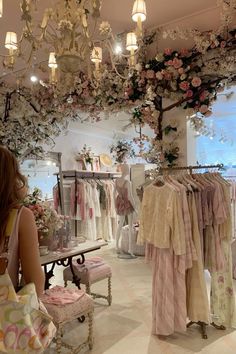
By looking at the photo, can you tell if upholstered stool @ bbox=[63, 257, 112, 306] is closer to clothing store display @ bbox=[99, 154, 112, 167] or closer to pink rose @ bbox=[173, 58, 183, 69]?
pink rose @ bbox=[173, 58, 183, 69]

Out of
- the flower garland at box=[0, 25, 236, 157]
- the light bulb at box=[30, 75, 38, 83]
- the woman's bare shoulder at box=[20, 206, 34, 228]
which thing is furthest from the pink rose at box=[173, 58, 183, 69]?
the woman's bare shoulder at box=[20, 206, 34, 228]

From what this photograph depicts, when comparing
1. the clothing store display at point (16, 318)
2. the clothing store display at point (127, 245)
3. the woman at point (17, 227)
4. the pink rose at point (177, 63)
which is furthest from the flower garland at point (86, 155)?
the clothing store display at point (16, 318)

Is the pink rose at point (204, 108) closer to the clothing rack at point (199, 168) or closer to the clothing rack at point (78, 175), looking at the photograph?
the clothing rack at point (199, 168)

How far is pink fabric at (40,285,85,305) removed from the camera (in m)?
2.50

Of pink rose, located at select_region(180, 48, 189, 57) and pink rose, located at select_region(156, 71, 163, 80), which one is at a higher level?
pink rose, located at select_region(180, 48, 189, 57)

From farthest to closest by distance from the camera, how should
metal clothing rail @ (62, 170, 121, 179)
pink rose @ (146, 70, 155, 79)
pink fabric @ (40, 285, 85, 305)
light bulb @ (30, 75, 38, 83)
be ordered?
metal clothing rail @ (62, 170, 121, 179) → light bulb @ (30, 75, 38, 83) → pink rose @ (146, 70, 155, 79) → pink fabric @ (40, 285, 85, 305)

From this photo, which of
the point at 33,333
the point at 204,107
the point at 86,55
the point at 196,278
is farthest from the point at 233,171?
the point at 33,333

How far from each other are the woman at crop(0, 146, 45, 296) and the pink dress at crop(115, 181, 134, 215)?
15.2 feet

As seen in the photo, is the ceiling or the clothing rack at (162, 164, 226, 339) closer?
the ceiling

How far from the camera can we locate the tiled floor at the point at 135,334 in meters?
2.66

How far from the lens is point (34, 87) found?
4.58 meters

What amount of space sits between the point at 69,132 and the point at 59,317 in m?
5.28

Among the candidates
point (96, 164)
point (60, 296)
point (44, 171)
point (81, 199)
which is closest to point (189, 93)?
point (60, 296)

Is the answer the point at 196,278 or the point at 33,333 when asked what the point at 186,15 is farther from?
the point at 33,333
